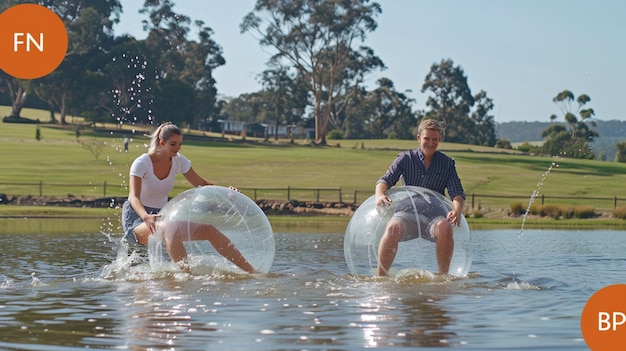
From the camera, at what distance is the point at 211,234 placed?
38.1ft

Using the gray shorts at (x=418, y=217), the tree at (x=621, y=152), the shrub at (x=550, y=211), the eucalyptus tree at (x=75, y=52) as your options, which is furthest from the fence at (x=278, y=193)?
the tree at (x=621, y=152)

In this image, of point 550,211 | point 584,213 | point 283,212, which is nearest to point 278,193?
point 283,212

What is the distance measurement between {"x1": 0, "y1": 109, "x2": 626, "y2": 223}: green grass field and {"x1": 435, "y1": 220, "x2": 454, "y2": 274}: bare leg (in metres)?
32.3

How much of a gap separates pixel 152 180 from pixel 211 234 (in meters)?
0.91

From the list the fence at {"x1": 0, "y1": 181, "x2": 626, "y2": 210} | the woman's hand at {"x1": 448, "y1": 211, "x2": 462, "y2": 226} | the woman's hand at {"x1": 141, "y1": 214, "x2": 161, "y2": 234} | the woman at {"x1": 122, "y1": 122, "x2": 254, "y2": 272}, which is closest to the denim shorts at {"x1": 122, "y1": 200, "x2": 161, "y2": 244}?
the woman at {"x1": 122, "y1": 122, "x2": 254, "y2": 272}

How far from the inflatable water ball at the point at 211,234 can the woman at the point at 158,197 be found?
1cm

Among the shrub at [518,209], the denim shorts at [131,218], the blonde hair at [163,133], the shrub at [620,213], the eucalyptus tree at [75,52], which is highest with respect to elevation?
the eucalyptus tree at [75,52]

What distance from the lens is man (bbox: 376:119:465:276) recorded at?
11.3 m

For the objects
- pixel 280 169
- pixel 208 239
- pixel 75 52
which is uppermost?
pixel 75 52

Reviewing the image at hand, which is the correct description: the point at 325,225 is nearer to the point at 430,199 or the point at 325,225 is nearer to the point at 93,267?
the point at 93,267

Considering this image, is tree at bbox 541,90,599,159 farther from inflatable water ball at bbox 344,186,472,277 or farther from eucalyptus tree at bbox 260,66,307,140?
inflatable water ball at bbox 344,186,472,277

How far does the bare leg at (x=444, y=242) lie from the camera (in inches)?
444

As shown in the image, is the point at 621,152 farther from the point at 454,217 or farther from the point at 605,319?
the point at 605,319

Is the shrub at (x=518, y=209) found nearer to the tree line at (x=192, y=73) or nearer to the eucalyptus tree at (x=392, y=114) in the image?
the tree line at (x=192, y=73)
